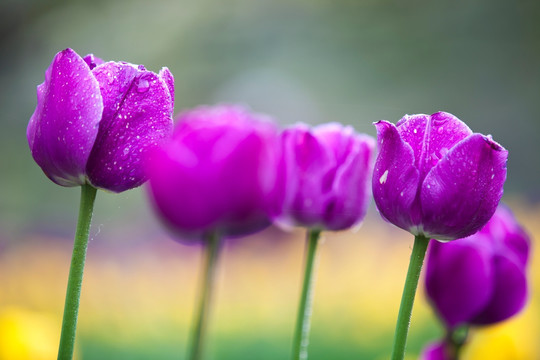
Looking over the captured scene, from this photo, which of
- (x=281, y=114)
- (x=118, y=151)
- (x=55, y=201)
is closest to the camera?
(x=118, y=151)

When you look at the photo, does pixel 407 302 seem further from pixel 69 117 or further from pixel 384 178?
pixel 69 117

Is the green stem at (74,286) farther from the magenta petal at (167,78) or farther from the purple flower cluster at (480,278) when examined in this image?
the purple flower cluster at (480,278)

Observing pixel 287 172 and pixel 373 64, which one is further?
pixel 373 64

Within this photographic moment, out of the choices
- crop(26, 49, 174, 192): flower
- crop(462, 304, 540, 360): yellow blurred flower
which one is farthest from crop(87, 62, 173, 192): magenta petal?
crop(462, 304, 540, 360): yellow blurred flower

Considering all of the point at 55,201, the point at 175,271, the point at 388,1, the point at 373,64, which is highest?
the point at 388,1

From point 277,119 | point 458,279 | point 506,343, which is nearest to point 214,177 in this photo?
point 458,279

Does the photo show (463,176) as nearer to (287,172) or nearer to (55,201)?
(287,172)

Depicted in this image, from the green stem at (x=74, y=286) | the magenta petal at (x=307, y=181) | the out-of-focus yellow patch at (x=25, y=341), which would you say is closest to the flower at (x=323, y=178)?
the magenta petal at (x=307, y=181)

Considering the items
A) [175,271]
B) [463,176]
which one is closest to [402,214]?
[463,176]
